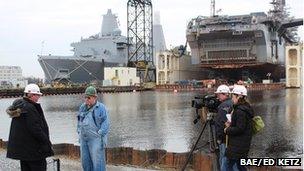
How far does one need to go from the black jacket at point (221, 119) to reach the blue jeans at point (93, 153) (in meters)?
1.83

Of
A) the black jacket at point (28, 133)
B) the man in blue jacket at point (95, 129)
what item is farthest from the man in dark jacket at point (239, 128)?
the black jacket at point (28, 133)

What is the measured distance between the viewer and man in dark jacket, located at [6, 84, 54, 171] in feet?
22.2

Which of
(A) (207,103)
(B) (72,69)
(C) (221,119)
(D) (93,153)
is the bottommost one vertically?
(D) (93,153)

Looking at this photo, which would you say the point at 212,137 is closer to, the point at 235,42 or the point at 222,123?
the point at 222,123

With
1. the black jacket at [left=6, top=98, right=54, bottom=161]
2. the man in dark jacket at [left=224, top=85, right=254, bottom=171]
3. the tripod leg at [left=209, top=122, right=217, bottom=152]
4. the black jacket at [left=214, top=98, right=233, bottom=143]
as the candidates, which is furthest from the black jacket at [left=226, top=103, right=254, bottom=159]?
the black jacket at [left=6, top=98, right=54, bottom=161]

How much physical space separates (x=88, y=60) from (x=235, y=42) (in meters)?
32.6

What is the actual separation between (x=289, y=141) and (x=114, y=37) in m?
92.0

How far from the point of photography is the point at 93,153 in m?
7.80

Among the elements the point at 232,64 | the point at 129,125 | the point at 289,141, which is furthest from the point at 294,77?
the point at 289,141

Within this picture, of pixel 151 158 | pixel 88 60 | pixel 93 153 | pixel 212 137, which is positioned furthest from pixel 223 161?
pixel 88 60

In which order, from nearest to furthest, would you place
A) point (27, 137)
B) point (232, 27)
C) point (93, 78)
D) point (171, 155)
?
point (27, 137) < point (171, 155) < point (232, 27) < point (93, 78)

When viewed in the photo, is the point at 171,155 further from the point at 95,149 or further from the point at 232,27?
the point at 232,27

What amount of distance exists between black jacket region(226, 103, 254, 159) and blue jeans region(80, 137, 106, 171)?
2057mm

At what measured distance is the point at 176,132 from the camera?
20656mm
